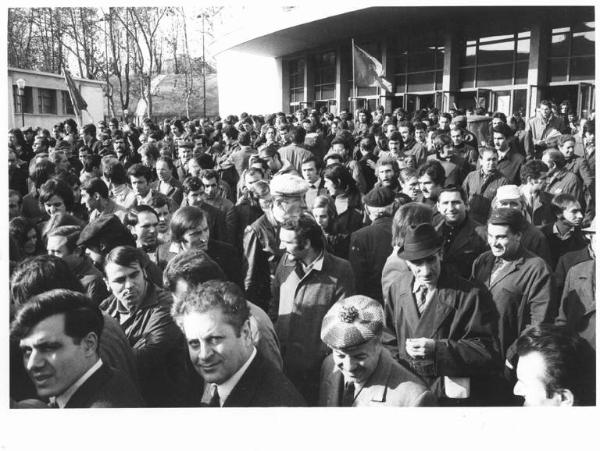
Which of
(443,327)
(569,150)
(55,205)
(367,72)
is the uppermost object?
(367,72)

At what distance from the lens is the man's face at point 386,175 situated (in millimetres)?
5578

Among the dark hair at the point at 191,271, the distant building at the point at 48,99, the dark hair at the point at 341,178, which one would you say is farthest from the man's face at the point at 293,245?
the distant building at the point at 48,99

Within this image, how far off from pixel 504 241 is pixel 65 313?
101 inches

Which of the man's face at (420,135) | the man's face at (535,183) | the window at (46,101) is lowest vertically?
the man's face at (535,183)

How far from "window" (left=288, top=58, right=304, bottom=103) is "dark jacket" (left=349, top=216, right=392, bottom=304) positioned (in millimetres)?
22428

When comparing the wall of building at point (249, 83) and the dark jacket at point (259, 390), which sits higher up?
the wall of building at point (249, 83)

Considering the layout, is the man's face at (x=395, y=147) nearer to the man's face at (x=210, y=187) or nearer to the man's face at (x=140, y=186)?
the man's face at (x=210, y=187)

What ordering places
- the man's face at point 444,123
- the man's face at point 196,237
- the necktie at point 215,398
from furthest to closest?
the man's face at point 444,123, the man's face at point 196,237, the necktie at point 215,398

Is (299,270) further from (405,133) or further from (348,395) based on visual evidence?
(405,133)

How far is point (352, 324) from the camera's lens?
2658 millimetres

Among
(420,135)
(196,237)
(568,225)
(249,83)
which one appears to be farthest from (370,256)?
(249,83)

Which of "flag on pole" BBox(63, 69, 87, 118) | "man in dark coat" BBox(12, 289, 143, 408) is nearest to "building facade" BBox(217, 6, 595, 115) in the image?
"flag on pole" BBox(63, 69, 87, 118)

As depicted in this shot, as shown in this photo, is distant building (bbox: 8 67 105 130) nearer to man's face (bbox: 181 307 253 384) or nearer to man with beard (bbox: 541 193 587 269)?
man with beard (bbox: 541 193 587 269)

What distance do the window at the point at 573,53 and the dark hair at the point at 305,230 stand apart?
14.0 meters
